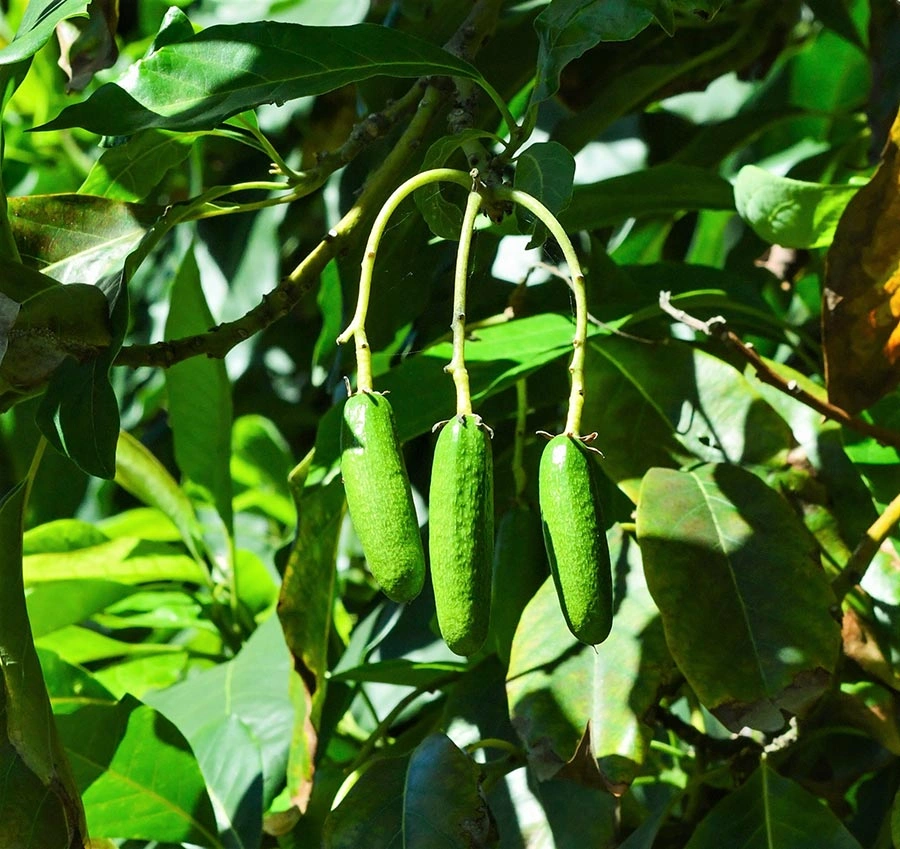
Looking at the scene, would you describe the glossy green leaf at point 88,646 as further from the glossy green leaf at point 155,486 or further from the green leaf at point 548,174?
the green leaf at point 548,174

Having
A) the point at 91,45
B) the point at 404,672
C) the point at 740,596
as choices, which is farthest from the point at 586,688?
the point at 91,45

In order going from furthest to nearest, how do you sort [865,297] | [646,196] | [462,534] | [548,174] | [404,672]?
[646,196], [404,672], [865,297], [548,174], [462,534]

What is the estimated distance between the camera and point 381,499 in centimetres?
53

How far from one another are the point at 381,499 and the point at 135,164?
0.45 meters

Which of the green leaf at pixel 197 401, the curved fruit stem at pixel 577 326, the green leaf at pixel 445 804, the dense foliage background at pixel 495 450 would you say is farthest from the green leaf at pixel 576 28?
the green leaf at pixel 197 401

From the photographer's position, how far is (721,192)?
3.52ft

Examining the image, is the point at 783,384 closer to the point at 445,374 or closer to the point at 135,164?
the point at 445,374

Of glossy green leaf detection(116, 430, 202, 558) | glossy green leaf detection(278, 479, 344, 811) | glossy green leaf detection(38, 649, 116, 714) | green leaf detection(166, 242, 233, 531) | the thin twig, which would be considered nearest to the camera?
the thin twig

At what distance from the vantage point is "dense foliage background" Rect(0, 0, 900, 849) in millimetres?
705

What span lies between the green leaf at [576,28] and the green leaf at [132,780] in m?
0.56

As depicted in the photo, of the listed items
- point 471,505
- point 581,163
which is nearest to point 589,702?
point 471,505

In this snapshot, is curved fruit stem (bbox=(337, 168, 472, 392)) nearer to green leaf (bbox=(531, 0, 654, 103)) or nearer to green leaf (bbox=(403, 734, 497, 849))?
green leaf (bbox=(531, 0, 654, 103))

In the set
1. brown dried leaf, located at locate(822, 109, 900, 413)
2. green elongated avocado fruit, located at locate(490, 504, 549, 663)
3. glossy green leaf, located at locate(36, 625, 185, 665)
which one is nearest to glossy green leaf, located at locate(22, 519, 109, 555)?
glossy green leaf, located at locate(36, 625, 185, 665)

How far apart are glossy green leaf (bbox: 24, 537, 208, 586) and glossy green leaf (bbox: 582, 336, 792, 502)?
57 centimetres
